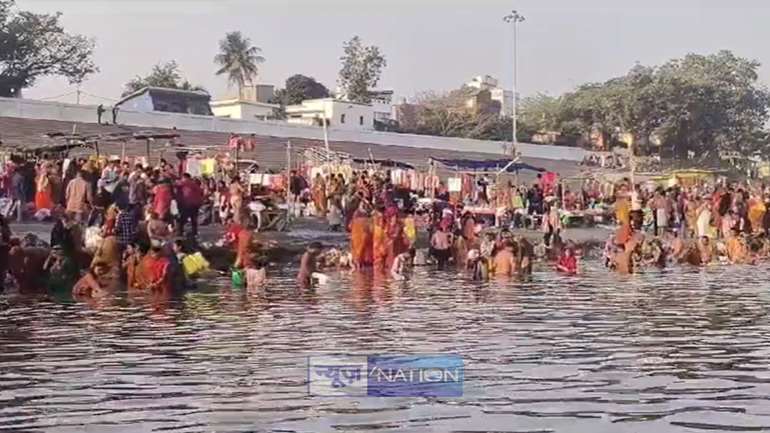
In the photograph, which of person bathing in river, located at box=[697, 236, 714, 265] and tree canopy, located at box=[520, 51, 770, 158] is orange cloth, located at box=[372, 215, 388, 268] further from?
tree canopy, located at box=[520, 51, 770, 158]

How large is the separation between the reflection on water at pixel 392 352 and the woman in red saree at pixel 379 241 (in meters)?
4.25

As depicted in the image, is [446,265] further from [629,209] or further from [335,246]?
[629,209]

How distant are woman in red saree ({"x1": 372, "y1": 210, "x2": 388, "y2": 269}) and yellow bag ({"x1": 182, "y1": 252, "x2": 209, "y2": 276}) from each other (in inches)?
148

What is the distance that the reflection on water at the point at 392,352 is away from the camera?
7160 millimetres

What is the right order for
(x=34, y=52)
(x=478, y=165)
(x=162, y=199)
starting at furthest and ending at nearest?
(x=34, y=52) → (x=478, y=165) → (x=162, y=199)

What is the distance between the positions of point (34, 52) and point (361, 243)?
109 ft

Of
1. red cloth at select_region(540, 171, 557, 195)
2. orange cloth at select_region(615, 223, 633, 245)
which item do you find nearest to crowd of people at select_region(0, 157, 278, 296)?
orange cloth at select_region(615, 223, 633, 245)

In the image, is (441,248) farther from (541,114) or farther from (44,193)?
(541,114)

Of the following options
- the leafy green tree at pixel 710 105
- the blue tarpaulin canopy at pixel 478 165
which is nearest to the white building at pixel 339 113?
the leafy green tree at pixel 710 105

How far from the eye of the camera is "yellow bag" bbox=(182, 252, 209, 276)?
1747 cm

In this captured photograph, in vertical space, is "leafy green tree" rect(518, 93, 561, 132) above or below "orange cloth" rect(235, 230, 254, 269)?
above

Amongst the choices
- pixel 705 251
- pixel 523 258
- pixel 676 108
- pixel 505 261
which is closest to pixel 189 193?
pixel 505 261

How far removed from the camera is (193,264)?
1786 cm

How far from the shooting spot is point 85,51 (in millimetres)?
53812
